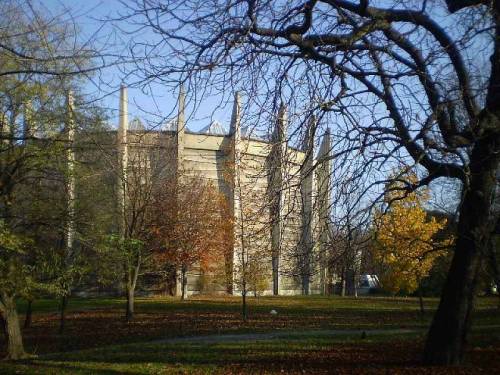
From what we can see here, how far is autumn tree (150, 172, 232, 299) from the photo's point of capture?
1075 inches

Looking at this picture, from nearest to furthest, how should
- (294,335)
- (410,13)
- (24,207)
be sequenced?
(410,13) → (24,207) → (294,335)

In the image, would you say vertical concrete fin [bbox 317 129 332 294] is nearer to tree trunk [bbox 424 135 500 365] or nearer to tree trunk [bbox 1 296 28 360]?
tree trunk [bbox 424 135 500 365]

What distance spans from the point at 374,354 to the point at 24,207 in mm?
9031

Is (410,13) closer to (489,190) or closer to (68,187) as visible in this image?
(489,190)

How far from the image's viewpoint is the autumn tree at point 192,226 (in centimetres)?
2731

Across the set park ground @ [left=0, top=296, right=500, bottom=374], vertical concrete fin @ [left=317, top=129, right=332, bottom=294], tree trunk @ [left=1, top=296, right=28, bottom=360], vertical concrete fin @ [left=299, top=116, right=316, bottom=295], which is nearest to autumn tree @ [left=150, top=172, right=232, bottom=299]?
park ground @ [left=0, top=296, right=500, bottom=374]

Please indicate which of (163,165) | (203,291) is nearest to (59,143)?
(163,165)

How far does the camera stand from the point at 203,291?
45.4 metres

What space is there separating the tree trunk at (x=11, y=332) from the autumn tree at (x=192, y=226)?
484 inches

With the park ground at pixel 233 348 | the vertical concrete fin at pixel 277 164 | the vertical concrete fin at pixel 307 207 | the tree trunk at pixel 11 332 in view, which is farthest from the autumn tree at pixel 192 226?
the vertical concrete fin at pixel 277 164

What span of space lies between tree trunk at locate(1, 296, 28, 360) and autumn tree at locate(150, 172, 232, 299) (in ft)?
40.4

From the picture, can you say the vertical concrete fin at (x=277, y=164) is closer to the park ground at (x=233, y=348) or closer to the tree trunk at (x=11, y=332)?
the park ground at (x=233, y=348)

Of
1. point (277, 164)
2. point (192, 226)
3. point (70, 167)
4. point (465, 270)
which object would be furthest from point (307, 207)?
point (192, 226)

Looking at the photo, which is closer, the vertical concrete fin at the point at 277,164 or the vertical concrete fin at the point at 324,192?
the vertical concrete fin at the point at 277,164
